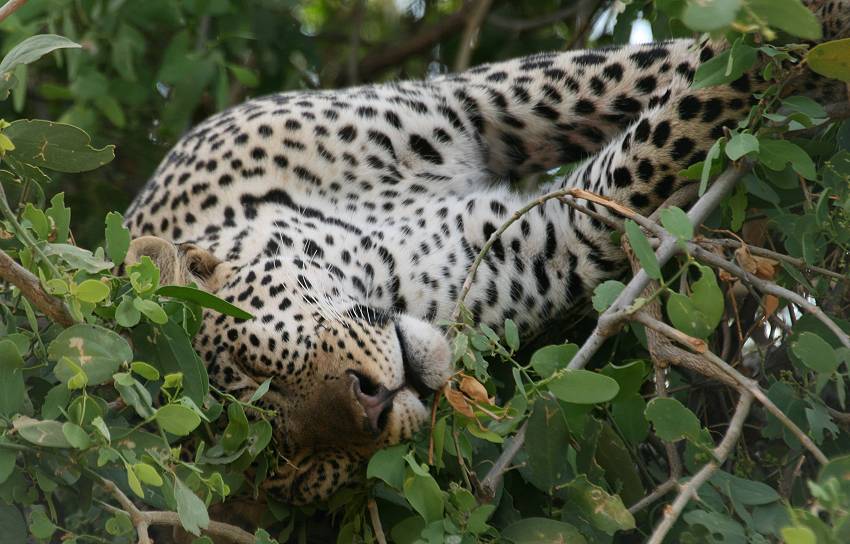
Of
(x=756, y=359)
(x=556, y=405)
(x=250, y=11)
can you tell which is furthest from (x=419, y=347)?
(x=250, y=11)

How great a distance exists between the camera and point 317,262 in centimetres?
418

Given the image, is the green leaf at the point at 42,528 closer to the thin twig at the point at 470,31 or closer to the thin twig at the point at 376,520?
the thin twig at the point at 376,520

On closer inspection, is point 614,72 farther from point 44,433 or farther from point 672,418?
point 44,433

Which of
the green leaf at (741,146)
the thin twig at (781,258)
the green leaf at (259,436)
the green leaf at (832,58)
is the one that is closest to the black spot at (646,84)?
the thin twig at (781,258)

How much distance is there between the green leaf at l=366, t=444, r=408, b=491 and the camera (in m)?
3.07

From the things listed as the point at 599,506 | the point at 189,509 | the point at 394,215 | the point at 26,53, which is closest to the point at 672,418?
the point at 599,506

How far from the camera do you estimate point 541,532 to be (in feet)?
9.67

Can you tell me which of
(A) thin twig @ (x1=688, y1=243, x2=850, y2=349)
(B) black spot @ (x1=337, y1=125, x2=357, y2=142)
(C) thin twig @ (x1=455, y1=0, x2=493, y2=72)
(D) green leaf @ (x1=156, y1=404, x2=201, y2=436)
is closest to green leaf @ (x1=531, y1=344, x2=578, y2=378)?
(A) thin twig @ (x1=688, y1=243, x2=850, y2=349)

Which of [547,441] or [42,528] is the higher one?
[547,441]

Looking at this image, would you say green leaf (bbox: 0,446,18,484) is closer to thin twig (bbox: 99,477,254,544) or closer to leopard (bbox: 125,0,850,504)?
thin twig (bbox: 99,477,254,544)

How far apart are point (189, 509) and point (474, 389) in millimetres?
732

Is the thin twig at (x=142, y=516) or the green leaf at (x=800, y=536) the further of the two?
the thin twig at (x=142, y=516)

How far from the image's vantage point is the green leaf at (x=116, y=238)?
2.94 meters

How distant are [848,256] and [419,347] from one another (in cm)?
125
